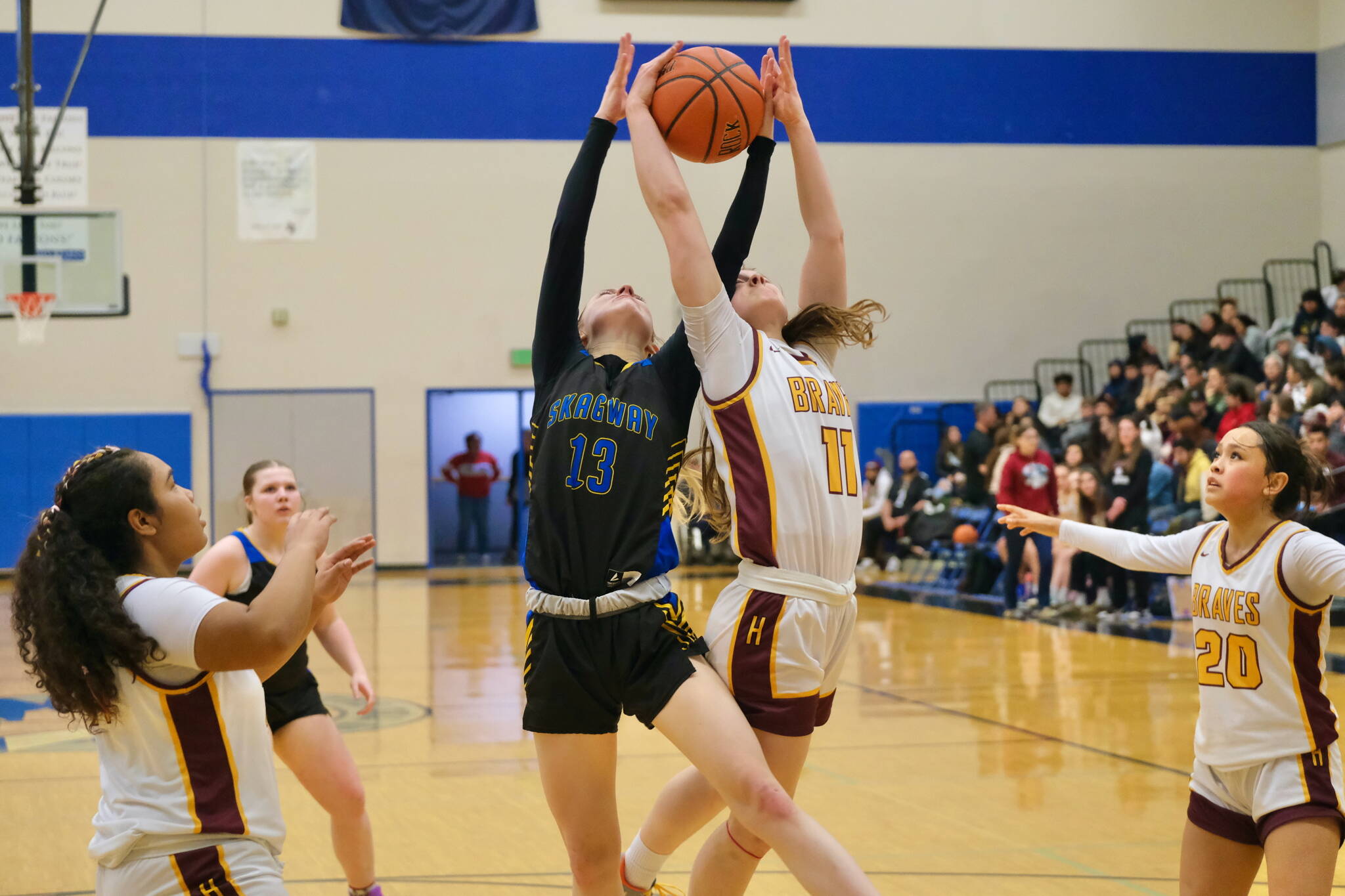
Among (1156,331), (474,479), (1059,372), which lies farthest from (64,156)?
(1156,331)

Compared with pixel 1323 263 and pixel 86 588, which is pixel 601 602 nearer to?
pixel 86 588

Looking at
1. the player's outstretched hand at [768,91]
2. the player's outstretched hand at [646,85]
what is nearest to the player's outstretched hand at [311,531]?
the player's outstretched hand at [646,85]

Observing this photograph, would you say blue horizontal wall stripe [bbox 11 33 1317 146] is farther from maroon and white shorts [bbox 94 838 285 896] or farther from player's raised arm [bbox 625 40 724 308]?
maroon and white shorts [bbox 94 838 285 896]

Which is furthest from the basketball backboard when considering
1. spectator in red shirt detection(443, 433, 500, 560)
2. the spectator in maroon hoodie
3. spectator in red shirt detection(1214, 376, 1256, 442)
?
spectator in red shirt detection(1214, 376, 1256, 442)

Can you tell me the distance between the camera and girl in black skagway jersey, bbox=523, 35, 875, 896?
278 centimetres

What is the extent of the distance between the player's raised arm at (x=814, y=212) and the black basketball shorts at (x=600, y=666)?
0.87 metres

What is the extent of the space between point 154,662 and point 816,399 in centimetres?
144

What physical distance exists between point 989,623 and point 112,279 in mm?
7542

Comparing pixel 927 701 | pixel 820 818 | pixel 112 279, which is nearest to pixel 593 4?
pixel 112 279

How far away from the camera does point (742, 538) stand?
2.90 m

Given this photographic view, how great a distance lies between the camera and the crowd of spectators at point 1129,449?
10453 mm

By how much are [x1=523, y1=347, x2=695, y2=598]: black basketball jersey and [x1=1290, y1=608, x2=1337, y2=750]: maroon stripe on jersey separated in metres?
1.40

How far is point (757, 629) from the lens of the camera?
284 centimetres

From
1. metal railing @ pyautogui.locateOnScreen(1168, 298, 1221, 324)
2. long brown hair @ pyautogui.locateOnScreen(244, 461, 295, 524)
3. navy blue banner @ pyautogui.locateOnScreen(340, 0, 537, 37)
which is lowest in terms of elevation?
long brown hair @ pyautogui.locateOnScreen(244, 461, 295, 524)
